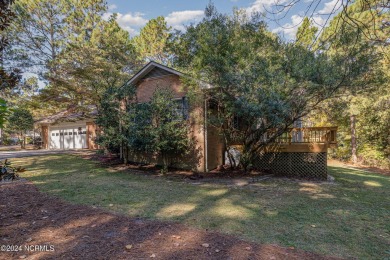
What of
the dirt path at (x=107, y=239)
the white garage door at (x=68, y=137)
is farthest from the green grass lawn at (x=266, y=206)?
the white garage door at (x=68, y=137)

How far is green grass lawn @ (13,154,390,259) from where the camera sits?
3.72 metres

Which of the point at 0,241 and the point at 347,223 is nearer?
the point at 0,241

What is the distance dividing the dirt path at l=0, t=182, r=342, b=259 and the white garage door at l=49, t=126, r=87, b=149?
18.5 m

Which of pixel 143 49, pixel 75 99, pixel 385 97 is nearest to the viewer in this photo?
pixel 385 97

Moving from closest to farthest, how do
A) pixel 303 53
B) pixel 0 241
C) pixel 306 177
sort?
pixel 0 241
pixel 303 53
pixel 306 177

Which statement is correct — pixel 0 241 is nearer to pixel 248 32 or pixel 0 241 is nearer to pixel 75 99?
pixel 248 32

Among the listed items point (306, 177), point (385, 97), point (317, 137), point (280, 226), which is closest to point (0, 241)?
point (280, 226)

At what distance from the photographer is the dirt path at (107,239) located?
123 inches

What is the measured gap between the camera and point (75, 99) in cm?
1755

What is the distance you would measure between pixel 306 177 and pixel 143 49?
20.4 metres

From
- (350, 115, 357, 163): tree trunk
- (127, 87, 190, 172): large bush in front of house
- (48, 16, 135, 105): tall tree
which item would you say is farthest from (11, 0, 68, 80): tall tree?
(350, 115, 357, 163): tree trunk

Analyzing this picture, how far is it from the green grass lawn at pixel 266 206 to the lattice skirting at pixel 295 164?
1.37 metres

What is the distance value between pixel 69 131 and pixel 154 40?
12504 millimetres

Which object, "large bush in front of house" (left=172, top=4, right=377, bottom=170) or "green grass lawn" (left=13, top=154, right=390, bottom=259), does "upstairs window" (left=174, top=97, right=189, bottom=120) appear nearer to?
"large bush in front of house" (left=172, top=4, right=377, bottom=170)
